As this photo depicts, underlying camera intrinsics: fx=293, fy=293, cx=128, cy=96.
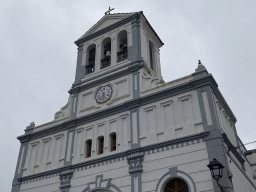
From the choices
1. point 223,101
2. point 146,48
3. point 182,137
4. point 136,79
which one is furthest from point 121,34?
point 182,137

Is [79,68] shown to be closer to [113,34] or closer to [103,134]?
[113,34]

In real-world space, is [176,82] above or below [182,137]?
above

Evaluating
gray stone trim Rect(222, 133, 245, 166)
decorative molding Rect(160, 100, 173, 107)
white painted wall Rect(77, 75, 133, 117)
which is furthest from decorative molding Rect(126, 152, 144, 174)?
gray stone trim Rect(222, 133, 245, 166)

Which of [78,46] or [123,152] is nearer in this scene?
[123,152]

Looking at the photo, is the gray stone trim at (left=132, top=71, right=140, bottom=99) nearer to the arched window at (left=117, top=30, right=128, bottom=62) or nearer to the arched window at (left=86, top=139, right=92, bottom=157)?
the arched window at (left=117, top=30, right=128, bottom=62)

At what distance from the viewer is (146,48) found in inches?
914

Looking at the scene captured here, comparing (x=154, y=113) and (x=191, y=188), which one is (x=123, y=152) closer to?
(x=154, y=113)

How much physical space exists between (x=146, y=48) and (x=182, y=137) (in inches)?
376

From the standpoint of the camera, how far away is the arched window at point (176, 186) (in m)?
14.8

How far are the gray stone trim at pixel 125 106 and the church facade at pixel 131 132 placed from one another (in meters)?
0.06

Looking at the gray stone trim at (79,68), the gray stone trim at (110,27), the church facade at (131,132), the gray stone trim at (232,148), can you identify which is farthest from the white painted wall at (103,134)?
the gray stone trim at (110,27)

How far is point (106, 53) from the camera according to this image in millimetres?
24203

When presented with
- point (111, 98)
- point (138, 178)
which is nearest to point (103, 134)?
point (111, 98)

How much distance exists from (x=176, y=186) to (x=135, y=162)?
9.22 feet
